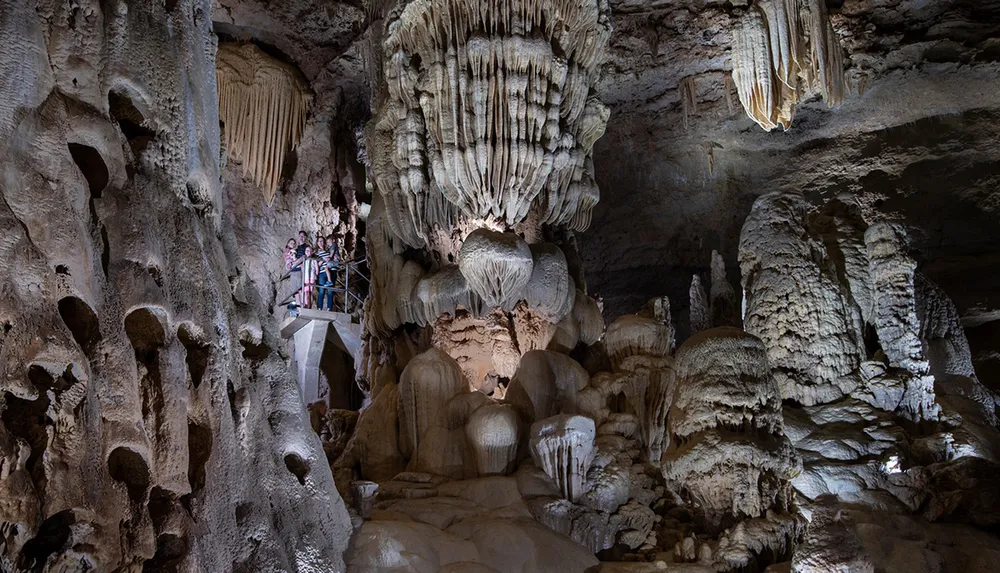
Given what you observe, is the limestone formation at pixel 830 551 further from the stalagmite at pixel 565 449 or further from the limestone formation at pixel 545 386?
the limestone formation at pixel 545 386

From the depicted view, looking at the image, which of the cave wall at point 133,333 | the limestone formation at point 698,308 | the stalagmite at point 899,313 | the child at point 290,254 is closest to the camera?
the cave wall at point 133,333

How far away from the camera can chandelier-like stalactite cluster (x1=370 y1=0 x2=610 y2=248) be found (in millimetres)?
9859

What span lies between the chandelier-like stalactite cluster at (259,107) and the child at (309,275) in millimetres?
1106

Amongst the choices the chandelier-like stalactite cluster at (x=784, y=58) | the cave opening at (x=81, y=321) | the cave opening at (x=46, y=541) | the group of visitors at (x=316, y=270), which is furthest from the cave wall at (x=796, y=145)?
the cave opening at (x=46, y=541)

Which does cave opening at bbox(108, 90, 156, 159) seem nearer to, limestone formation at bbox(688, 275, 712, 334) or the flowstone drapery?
the flowstone drapery

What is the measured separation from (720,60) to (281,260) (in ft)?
23.6

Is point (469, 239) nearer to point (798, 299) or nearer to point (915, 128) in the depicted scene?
point (798, 299)

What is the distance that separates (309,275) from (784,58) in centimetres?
704

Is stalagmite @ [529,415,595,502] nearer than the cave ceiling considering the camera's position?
Yes

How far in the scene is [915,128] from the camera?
13195 millimetres

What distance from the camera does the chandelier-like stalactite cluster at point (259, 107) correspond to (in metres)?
12.8

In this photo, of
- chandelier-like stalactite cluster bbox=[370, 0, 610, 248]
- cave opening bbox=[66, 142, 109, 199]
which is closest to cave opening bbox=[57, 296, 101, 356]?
cave opening bbox=[66, 142, 109, 199]

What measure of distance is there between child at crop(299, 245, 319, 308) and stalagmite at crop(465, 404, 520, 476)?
217 inches

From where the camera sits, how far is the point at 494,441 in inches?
333
